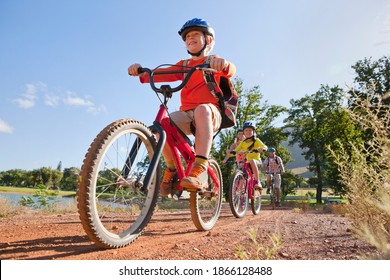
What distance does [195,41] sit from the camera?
3752 mm

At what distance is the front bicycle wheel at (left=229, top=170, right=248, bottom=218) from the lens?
6.18 m

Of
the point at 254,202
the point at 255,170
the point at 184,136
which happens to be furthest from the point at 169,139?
the point at 254,202

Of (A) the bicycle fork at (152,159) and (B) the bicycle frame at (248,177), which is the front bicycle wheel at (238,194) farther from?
(A) the bicycle fork at (152,159)

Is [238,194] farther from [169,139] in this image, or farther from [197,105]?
[169,139]

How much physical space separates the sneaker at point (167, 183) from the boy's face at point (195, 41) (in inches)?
63.0

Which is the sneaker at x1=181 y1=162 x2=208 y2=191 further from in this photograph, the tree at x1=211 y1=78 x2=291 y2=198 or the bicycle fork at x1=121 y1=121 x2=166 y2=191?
the tree at x1=211 y1=78 x2=291 y2=198

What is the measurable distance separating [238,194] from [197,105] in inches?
145

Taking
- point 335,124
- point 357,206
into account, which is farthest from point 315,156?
point 357,206

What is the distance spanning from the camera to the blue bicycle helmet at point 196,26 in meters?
3.63

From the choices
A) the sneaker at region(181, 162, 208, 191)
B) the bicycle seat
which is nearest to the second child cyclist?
the bicycle seat

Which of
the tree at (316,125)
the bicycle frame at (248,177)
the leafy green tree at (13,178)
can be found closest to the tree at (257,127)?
the tree at (316,125)

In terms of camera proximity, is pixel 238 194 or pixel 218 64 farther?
pixel 238 194

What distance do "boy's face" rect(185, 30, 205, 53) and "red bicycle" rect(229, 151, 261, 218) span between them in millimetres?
3311
